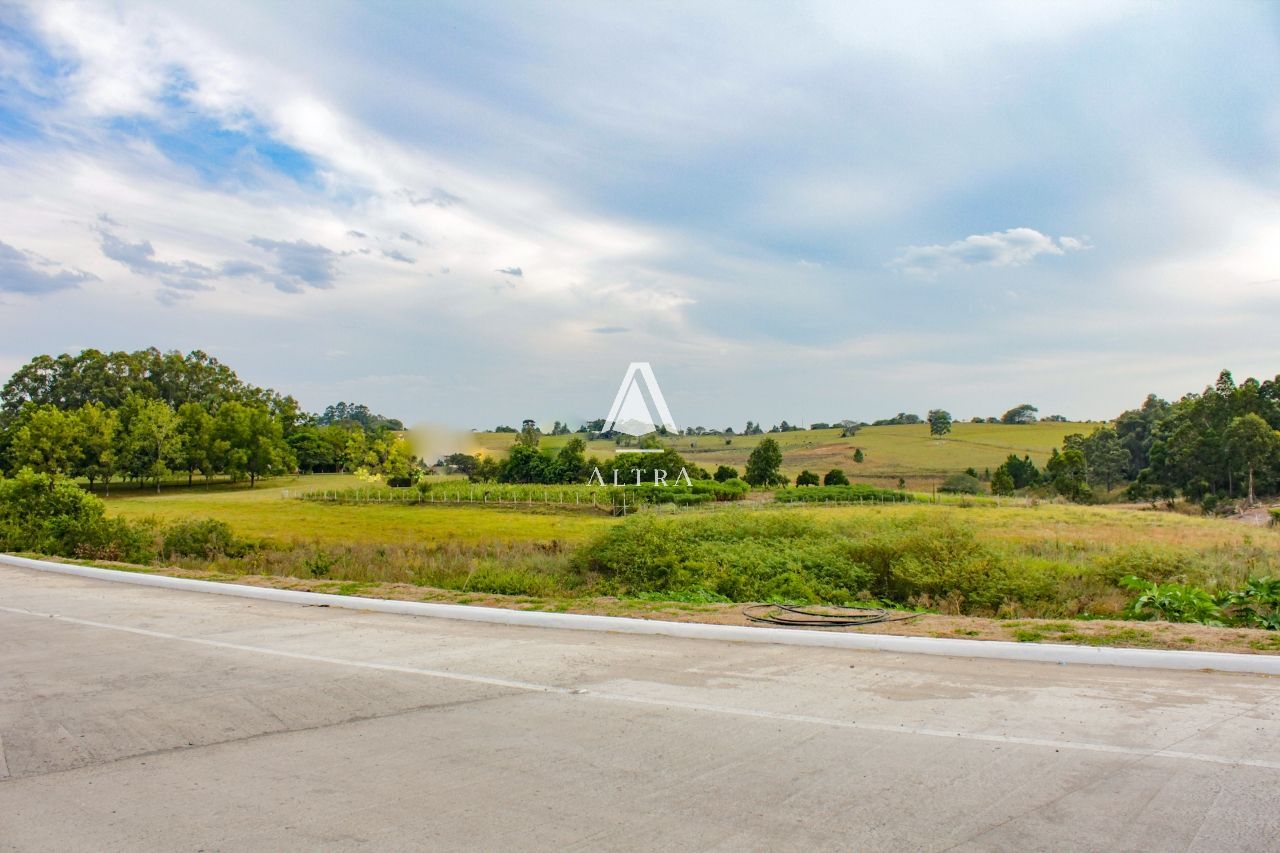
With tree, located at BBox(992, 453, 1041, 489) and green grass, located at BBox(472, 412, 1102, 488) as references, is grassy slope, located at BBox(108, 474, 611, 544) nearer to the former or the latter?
green grass, located at BBox(472, 412, 1102, 488)

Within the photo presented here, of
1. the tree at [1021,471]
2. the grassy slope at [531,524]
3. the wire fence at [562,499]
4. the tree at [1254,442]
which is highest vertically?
the tree at [1254,442]

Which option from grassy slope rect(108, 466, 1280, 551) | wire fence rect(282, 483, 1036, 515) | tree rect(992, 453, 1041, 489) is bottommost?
grassy slope rect(108, 466, 1280, 551)

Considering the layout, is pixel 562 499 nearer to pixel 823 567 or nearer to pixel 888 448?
pixel 823 567

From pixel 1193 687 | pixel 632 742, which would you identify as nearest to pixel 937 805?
pixel 632 742

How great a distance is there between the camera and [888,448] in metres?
111

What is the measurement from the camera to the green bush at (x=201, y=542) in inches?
911

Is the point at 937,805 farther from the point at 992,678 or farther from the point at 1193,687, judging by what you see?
the point at 1193,687

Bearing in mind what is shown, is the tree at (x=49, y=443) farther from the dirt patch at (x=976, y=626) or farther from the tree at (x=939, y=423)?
the tree at (x=939, y=423)

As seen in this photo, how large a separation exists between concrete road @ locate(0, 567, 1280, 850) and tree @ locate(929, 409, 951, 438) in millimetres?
122518

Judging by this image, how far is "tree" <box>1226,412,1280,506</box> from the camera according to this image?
59344mm

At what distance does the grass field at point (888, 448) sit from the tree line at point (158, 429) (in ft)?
65.1

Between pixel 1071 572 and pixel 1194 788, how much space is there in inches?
501

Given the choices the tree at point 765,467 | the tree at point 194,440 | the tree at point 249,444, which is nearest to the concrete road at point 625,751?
the tree at point 765,467

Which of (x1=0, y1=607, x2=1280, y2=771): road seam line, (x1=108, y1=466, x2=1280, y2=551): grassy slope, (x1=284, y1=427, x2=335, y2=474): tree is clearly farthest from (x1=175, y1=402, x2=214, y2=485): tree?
(x1=0, y1=607, x2=1280, y2=771): road seam line
